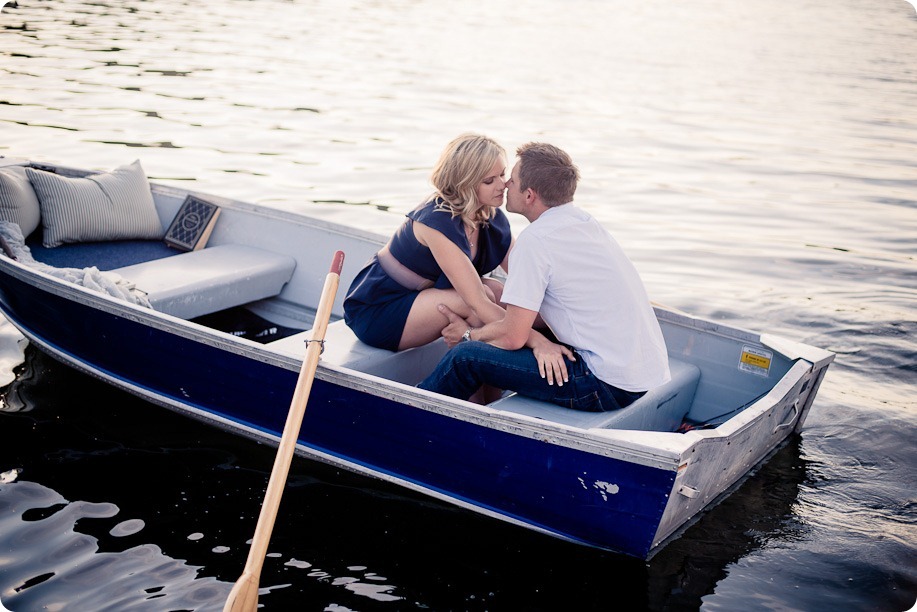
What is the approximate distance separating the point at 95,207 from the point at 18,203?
39cm

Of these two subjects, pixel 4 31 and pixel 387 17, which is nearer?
pixel 4 31

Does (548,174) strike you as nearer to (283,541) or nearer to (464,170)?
(464,170)

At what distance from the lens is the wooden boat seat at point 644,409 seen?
3.40 metres

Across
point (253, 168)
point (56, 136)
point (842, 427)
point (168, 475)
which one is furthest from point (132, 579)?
point (56, 136)

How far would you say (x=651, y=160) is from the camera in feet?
35.1

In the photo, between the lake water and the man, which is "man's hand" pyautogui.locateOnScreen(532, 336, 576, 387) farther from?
A: the lake water

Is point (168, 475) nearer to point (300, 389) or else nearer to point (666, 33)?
point (300, 389)

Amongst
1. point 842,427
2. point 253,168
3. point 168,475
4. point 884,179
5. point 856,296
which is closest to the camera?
point 168,475

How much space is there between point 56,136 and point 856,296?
766 centimetres

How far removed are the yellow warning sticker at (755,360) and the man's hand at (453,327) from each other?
3.97 ft

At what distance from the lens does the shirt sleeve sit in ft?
10.5

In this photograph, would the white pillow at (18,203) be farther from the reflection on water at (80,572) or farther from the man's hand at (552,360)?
the man's hand at (552,360)

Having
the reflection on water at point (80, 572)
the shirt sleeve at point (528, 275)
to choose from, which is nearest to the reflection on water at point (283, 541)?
the reflection on water at point (80, 572)

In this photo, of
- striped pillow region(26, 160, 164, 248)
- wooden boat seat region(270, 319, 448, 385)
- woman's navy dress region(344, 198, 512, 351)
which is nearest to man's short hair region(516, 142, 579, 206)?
woman's navy dress region(344, 198, 512, 351)
